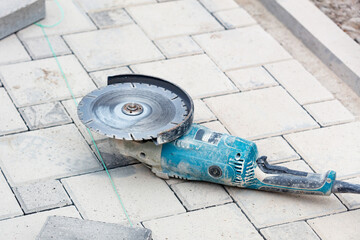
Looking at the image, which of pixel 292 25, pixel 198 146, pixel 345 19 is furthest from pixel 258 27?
pixel 198 146

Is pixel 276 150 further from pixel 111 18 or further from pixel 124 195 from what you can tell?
pixel 111 18

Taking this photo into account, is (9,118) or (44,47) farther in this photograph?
(44,47)

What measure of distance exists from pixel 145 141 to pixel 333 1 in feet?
10.5

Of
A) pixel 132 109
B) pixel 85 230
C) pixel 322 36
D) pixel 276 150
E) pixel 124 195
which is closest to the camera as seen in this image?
pixel 85 230

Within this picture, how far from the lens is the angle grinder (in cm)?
469

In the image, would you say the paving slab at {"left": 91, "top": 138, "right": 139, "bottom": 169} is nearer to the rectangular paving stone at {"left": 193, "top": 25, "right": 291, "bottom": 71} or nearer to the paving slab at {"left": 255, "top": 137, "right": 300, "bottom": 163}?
the paving slab at {"left": 255, "top": 137, "right": 300, "bottom": 163}

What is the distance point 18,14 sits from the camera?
6.21 metres

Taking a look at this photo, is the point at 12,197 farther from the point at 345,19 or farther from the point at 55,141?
the point at 345,19

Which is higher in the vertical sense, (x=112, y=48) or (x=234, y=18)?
(x=234, y=18)

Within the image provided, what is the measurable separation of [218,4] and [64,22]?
58.3 inches

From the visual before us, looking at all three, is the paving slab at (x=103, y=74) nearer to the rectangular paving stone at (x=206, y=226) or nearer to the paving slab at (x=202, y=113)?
the paving slab at (x=202, y=113)

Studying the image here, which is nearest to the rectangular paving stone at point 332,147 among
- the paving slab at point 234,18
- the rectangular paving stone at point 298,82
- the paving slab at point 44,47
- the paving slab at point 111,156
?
the rectangular paving stone at point 298,82

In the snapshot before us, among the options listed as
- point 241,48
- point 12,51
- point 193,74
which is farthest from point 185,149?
point 12,51

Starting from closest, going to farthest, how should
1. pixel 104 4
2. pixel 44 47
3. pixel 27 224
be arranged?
1. pixel 27 224
2. pixel 44 47
3. pixel 104 4
